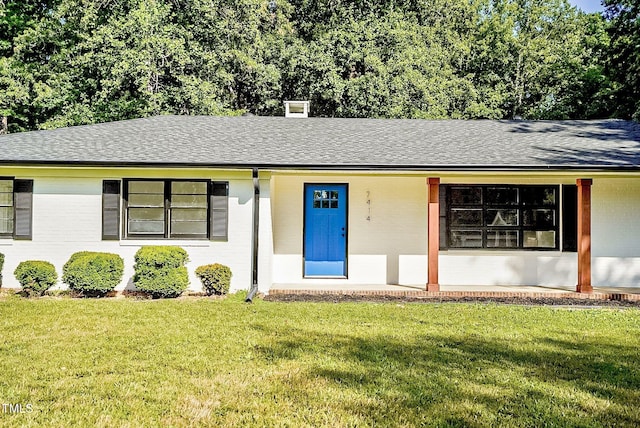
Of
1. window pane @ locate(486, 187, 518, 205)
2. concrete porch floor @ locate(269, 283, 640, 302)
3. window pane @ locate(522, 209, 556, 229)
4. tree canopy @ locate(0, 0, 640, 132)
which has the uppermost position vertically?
tree canopy @ locate(0, 0, 640, 132)

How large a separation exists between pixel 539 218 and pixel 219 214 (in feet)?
22.3

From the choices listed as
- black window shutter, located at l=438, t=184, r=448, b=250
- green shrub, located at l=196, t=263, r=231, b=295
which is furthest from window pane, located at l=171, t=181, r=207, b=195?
black window shutter, located at l=438, t=184, r=448, b=250

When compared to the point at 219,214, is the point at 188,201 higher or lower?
higher

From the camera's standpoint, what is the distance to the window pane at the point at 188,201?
33.4 feet

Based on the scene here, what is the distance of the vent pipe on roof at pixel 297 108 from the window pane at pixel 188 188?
5319 millimetres

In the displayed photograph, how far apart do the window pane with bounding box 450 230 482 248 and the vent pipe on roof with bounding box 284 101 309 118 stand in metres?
6.16

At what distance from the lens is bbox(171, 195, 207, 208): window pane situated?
10.2 meters

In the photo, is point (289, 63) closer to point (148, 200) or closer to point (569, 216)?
point (148, 200)

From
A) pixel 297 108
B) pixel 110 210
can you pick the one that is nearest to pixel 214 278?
pixel 110 210

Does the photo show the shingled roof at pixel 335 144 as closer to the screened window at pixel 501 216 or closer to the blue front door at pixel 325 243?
the screened window at pixel 501 216

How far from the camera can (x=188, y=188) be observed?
10211 millimetres

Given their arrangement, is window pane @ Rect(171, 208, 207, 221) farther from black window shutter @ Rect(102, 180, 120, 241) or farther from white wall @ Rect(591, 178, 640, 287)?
white wall @ Rect(591, 178, 640, 287)

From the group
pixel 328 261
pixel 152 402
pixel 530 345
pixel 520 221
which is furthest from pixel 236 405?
pixel 520 221

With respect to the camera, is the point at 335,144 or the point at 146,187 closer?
the point at 146,187
